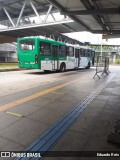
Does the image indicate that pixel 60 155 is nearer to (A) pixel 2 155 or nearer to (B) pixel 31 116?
(A) pixel 2 155

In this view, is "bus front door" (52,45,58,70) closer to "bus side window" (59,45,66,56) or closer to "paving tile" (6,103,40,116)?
"bus side window" (59,45,66,56)

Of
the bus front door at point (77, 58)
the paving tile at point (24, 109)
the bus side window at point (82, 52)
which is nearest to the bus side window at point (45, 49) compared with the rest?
the bus front door at point (77, 58)

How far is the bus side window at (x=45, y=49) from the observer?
50.5 ft

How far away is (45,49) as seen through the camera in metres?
15.9

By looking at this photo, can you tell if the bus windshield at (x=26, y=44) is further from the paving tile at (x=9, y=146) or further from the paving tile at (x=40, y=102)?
the paving tile at (x=9, y=146)

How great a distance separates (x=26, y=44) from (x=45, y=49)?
1729 mm

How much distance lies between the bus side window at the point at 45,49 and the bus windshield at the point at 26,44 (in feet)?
2.33

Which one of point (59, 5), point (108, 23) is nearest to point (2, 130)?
point (59, 5)

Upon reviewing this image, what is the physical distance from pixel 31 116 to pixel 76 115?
121 cm

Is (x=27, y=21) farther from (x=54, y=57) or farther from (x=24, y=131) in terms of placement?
(x=24, y=131)

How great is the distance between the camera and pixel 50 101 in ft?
20.2

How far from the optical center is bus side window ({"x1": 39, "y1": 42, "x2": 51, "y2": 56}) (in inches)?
606

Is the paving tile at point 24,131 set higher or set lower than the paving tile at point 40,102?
lower

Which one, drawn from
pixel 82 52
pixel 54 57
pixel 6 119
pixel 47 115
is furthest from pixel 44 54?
pixel 6 119
